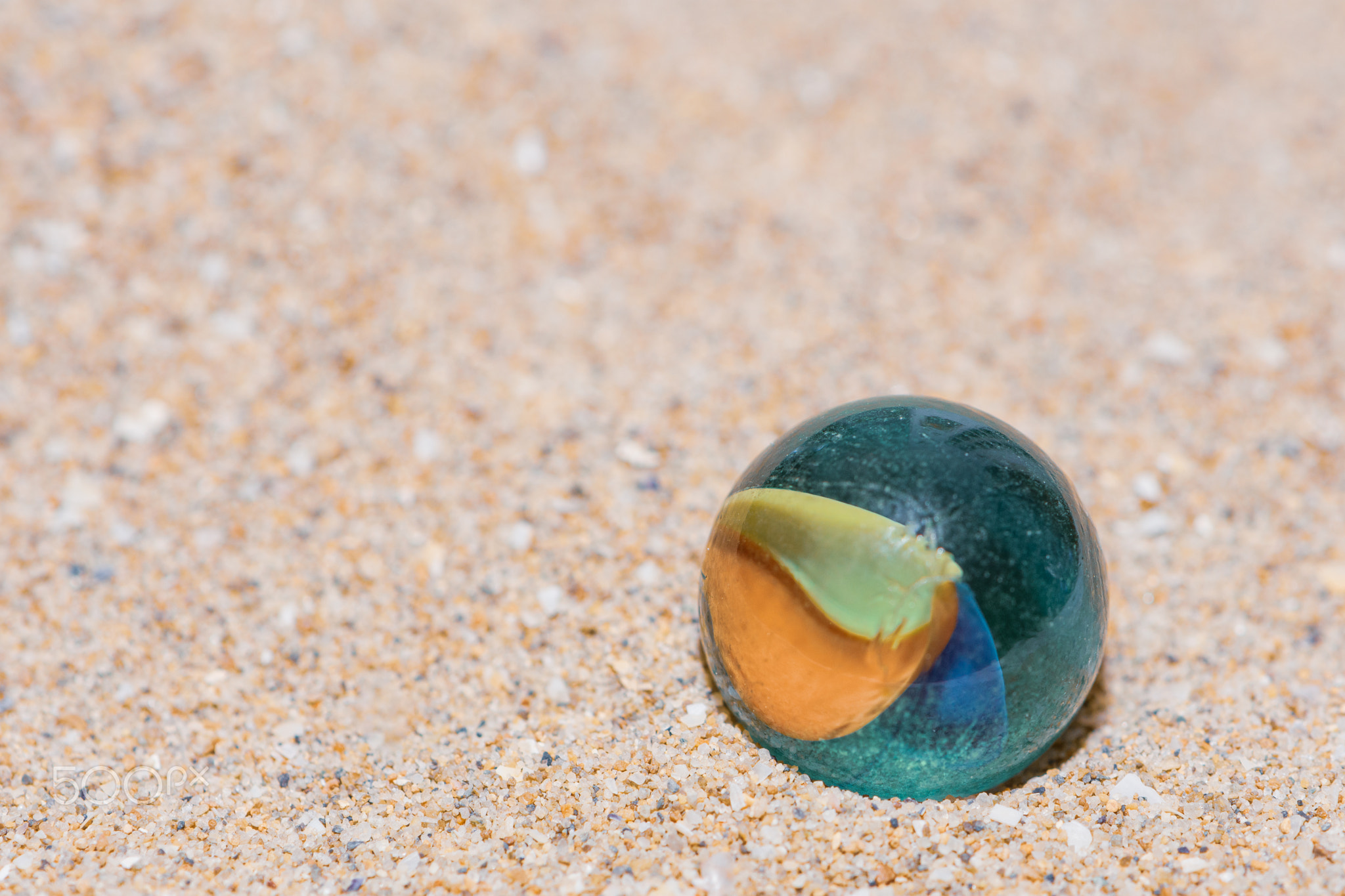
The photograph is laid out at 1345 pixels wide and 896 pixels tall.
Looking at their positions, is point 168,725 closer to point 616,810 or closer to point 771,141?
point 616,810

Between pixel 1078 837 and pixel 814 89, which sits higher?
pixel 814 89

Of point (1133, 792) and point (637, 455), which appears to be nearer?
point (1133, 792)

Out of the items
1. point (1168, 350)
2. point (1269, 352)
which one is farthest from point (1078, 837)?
point (1269, 352)

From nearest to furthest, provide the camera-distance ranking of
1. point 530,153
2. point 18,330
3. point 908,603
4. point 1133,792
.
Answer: point 908,603
point 1133,792
point 18,330
point 530,153

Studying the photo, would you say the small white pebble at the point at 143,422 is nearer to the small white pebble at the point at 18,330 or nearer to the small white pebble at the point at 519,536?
the small white pebble at the point at 18,330

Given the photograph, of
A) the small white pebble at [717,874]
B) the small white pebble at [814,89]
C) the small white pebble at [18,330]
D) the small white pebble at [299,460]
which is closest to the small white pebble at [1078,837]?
the small white pebble at [717,874]
